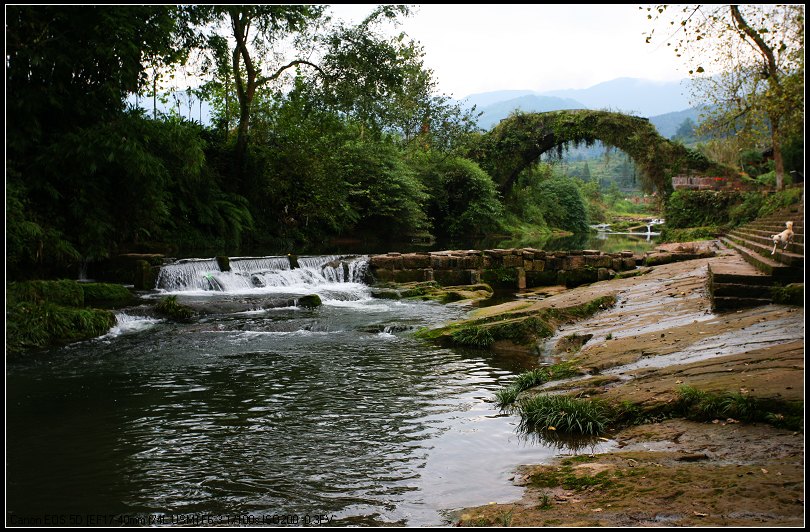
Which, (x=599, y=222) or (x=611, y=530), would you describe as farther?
(x=599, y=222)

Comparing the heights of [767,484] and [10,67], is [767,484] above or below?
below

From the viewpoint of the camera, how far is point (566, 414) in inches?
226

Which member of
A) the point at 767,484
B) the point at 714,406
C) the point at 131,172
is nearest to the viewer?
the point at 767,484

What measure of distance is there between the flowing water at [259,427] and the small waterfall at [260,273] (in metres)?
4.03

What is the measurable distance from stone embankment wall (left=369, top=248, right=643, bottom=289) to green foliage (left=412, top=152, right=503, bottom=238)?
713 inches

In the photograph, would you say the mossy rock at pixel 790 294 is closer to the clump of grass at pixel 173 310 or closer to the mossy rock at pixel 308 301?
the mossy rock at pixel 308 301

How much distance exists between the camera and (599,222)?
215ft

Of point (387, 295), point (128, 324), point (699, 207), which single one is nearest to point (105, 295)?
point (128, 324)

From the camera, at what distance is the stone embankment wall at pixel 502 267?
62.0 feet

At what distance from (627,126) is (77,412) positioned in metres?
A: 37.1

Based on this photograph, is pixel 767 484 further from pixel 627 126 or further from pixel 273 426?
pixel 627 126

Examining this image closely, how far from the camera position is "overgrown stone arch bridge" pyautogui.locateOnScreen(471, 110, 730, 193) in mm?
36188

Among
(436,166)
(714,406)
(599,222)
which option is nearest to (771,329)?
(714,406)

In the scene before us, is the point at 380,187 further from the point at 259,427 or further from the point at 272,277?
the point at 259,427
